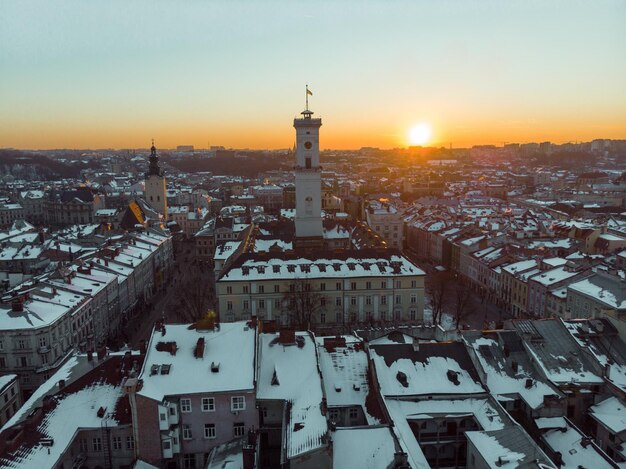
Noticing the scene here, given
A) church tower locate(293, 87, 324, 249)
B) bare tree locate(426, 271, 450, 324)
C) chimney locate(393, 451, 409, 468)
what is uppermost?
church tower locate(293, 87, 324, 249)

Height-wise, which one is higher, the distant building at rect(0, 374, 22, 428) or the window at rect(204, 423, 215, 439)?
the window at rect(204, 423, 215, 439)

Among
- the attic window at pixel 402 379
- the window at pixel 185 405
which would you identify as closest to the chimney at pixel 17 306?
the window at pixel 185 405

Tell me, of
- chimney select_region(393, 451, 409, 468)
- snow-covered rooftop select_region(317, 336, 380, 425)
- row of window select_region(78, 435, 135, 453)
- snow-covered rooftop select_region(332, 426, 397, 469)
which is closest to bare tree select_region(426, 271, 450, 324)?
snow-covered rooftop select_region(317, 336, 380, 425)

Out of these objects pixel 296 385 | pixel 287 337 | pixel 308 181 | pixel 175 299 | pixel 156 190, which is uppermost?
pixel 308 181

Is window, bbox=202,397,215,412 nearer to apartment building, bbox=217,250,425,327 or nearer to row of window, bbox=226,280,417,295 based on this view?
apartment building, bbox=217,250,425,327

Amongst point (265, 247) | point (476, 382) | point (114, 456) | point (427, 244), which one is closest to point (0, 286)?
point (265, 247)

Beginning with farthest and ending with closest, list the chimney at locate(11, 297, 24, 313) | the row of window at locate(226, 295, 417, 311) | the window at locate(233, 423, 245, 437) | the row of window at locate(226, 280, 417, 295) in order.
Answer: the row of window at locate(226, 295, 417, 311) → the row of window at locate(226, 280, 417, 295) → the chimney at locate(11, 297, 24, 313) → the window at locate(233, 423, 245, 437)

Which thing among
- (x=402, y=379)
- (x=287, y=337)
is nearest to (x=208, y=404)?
(x=287, y=337)

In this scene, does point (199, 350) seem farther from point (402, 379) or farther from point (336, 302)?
point (336, 302)
